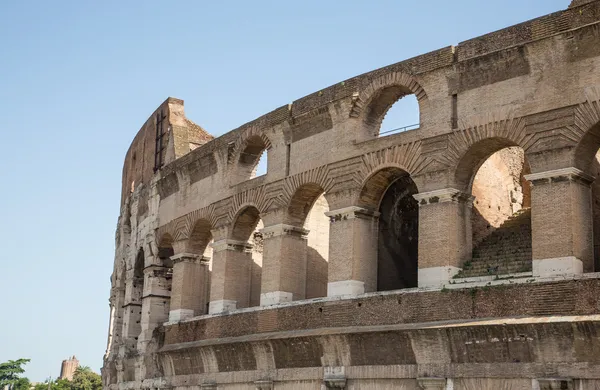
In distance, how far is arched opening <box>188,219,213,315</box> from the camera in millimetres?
17734

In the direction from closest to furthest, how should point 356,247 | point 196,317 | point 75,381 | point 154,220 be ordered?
point 356,247, point 196,317, point 154,220, point 75,381

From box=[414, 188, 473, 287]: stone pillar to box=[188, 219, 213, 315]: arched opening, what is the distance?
6.24 meters

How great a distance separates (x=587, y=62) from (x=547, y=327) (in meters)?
3.44

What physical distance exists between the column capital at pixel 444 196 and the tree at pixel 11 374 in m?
55.9

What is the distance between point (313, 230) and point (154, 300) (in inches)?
163

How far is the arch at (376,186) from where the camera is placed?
1358cm

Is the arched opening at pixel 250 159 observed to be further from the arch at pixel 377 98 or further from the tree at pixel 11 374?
the tree at pixel 11 374

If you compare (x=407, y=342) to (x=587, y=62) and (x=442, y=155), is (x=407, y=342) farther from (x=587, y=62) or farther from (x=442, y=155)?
(x=587, y=62)

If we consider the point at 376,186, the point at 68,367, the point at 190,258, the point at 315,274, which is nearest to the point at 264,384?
the point at 315,274

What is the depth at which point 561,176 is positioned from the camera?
11.2 meters

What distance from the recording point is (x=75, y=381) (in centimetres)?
5553

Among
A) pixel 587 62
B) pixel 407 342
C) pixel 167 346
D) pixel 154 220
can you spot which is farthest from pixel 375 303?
pixel 154 220

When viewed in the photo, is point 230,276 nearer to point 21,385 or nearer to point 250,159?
point 250,159

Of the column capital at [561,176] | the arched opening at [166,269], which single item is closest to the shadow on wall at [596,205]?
the column capital at [561,176]
